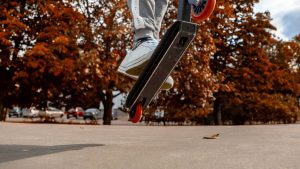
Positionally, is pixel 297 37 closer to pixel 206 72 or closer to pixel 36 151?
pixel 206 72

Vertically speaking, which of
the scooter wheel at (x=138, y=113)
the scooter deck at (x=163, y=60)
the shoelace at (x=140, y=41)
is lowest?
the scooter wheel at (x=138, y=113)

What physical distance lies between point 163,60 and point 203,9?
1.52 feet

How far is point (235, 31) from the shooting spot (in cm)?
1986

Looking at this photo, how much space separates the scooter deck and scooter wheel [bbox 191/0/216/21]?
A: 199mm

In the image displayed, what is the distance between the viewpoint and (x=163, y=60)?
8.59 feet

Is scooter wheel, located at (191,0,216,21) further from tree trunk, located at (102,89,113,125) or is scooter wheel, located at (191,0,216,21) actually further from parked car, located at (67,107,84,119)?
parked car, located at (67,107,84,119)

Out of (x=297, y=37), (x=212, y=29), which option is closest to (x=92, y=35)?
(x=212, y=29)

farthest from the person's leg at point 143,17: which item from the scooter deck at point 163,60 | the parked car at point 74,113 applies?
the parked car at point 74,113

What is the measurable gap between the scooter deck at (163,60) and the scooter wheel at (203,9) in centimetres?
20

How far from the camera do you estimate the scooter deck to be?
2479 millimetres

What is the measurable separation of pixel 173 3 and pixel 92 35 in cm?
427

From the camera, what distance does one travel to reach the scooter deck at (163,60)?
2.48m

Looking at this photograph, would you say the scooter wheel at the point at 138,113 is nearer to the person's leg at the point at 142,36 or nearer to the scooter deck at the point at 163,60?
the scooter deck at the point at 163,60

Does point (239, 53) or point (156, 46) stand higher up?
point (239, 53)
